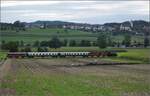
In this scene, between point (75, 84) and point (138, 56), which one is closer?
point (75, 84)

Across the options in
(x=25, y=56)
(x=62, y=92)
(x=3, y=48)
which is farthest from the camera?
(x=3, y=48)

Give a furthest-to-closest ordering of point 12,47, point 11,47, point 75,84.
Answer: point 11,47 < point 12,47 < point 75,84

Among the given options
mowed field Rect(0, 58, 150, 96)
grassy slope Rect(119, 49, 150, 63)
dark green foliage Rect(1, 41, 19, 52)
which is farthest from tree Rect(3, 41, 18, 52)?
mowed field Rect(0, 58, 150, 96)

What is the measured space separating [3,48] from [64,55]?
60.5 m

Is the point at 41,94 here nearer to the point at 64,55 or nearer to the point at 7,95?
the point at 7,95

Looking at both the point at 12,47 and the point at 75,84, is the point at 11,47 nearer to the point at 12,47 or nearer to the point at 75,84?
Answer: the point at 12,47

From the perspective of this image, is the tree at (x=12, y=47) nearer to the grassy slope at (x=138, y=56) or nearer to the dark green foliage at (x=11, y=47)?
the dark green foliage at (x=11, y=47)

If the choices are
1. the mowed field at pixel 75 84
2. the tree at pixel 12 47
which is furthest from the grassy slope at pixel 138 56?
the tree at pixel 12 47

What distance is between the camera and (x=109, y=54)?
439 ft

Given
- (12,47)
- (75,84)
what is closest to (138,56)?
(75,84)

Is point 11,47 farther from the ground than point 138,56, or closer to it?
closer to it

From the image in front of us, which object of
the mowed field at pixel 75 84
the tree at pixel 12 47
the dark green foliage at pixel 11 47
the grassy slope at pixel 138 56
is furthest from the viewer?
the dark green foliage at pixel 11 47

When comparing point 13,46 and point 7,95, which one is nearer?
point 7,95

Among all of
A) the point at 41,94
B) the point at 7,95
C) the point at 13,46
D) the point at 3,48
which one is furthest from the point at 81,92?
the point at 3,48
